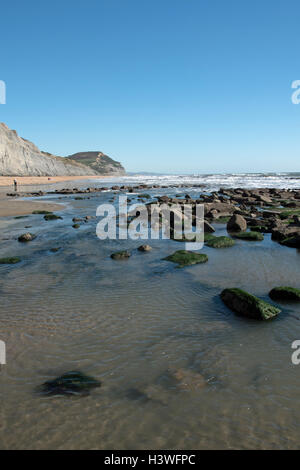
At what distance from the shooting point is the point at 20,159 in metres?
80.5

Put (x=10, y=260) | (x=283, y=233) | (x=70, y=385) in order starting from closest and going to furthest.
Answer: (x=70, y=385) < (x=10, y=260) < (x=283, y=233)

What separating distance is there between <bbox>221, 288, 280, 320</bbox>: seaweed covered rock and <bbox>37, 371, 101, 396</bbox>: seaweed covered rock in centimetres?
385

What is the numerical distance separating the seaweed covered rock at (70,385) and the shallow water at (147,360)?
0.38 feet

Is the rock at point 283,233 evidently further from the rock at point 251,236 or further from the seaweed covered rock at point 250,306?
the seaweed covered rock at point 250,306

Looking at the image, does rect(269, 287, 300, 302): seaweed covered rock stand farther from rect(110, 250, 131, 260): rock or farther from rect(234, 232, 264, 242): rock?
rect(234, 232, 264, 242): rock

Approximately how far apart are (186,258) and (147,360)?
6220mm

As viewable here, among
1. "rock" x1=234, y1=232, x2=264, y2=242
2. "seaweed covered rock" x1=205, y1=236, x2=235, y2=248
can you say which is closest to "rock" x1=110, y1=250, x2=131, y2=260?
"seaweed covered rock" x1=205, y1=236, x2=235, y2=248

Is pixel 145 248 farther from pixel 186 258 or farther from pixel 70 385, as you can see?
pixel 70 385

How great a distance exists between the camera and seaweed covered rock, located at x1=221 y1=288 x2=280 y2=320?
6.46 meters

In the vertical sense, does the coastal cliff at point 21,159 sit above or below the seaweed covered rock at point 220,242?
above

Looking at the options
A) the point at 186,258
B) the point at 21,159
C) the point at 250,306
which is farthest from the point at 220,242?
the point at 21,159

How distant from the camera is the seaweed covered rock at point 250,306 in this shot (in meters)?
6.46

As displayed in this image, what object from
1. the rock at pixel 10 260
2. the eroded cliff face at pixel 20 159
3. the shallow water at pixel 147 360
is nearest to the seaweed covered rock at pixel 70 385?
the shallow water at pixel 147 360
